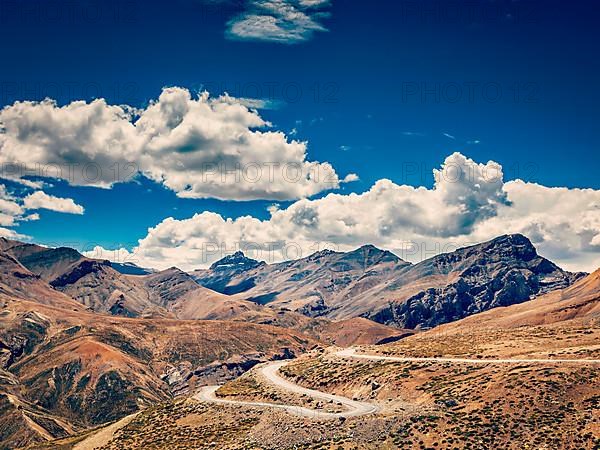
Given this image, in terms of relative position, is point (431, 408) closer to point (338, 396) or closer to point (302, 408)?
point (302, 408)

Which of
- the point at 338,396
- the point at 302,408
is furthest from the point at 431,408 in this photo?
the point at 338,396

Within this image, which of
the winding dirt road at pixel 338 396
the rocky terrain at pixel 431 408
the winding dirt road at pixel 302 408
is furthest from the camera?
the winding dirt road at pixel 338 396

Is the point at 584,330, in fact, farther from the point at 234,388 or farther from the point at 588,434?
the point at 234,388

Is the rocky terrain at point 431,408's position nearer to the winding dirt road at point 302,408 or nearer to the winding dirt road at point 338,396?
the winding dirt road at point 338,396

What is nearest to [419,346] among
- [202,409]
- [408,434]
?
[202,409]

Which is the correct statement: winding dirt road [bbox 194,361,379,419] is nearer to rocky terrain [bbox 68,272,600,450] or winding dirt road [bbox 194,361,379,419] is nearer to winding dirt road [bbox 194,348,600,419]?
winding dirt road [bbox 194,348,600,419]

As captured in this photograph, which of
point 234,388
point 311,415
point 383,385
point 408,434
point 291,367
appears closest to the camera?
point 408,434

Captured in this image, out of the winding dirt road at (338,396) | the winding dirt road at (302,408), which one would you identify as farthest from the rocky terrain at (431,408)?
the winding dirt road at (302,408)

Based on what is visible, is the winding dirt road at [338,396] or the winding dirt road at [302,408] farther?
the winding dirt road at [338,396]

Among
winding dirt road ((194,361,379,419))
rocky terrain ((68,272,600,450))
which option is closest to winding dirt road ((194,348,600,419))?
winding dirt road ((194,361,379,419))

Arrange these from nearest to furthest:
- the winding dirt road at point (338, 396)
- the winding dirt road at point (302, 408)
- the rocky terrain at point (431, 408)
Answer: the rocky terrain at point (431, 408) → the winding dirt road at point (302, 408) → the winding dirt road at point (338, 396)

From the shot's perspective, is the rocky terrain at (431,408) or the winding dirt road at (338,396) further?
the winding dirt road at (338,396)

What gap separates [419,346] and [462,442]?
8434 centimetres

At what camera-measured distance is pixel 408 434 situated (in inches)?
3076
